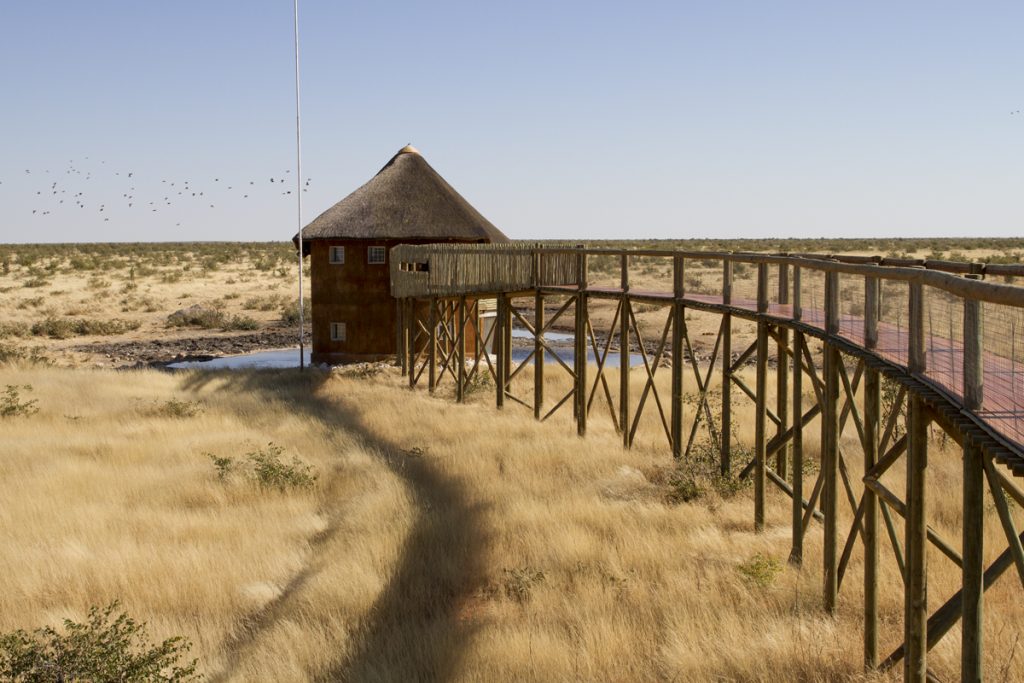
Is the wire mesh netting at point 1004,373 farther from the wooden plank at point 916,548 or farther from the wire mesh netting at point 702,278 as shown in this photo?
the wire mesh netting at point 702,278

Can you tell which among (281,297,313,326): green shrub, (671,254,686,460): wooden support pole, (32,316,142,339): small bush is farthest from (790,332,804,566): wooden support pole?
(32,316,142,339): small bush

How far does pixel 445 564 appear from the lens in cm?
1127

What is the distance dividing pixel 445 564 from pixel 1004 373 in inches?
245

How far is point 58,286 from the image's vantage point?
56156 millimetres

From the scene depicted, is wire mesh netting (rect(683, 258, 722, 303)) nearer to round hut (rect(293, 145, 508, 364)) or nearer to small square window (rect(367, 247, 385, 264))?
round hut (rect(293, 145, 508, 364))

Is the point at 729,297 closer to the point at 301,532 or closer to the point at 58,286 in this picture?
the point at 301,532

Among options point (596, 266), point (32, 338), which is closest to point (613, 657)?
point (32, 338)

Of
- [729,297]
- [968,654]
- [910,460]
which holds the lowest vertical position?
[968,654]

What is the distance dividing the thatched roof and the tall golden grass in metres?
12.0

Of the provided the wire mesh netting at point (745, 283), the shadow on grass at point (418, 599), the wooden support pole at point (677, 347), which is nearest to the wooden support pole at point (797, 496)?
the shadow on grass at point (418, 599)

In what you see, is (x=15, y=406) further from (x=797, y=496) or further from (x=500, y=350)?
(x=797, y=496)

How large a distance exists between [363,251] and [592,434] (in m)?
13.0

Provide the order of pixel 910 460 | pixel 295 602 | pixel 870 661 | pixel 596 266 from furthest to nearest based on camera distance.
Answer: pixel 596 266 < pixel 295 602 < pixel 870 661 < pixel 910 460

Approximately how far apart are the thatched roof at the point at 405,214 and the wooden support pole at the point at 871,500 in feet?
71.9
